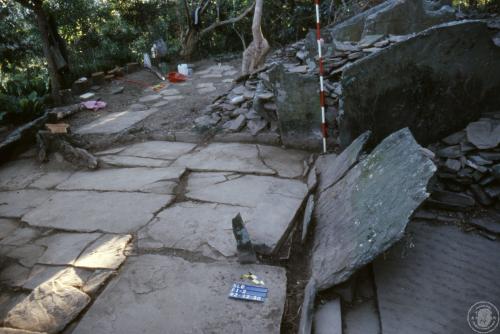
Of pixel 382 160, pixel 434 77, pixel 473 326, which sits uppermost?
pixel 434 77

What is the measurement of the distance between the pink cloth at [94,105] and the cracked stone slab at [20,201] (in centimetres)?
294

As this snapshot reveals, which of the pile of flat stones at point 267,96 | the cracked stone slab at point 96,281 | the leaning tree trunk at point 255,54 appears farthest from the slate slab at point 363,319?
the leaning tree trunk at point 255,54

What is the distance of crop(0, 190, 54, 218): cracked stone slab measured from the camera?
3.41m

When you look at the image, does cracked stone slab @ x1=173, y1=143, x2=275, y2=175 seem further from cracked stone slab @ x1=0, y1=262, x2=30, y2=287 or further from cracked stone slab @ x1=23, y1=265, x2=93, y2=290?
cracked stone slab @ x1=0, y1=262, x2=30, y2=287

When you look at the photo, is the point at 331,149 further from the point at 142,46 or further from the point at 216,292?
the point at 142,46

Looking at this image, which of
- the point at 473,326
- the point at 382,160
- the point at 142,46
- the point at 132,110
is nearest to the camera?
the point at 473,326

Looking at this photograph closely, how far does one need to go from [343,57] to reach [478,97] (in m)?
1.78

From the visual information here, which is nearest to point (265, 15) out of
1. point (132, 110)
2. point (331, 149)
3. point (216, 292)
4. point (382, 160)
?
point (132, 110)

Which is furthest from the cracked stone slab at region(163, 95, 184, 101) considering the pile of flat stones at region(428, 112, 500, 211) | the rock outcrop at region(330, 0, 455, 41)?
the pile of flat stones at region(428, 112, 500, 211)

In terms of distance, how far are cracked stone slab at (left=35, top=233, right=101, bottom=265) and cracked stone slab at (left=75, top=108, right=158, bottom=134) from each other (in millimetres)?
2628

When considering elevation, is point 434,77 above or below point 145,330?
above

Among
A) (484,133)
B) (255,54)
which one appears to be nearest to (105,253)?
(484,133)

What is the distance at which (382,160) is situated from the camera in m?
2.49

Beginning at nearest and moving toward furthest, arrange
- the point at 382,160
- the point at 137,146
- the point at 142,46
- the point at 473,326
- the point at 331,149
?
the point at 473,326 < the point at 382,160 < the point at 331,149 < the point at 137,146 < the point at 142,46
